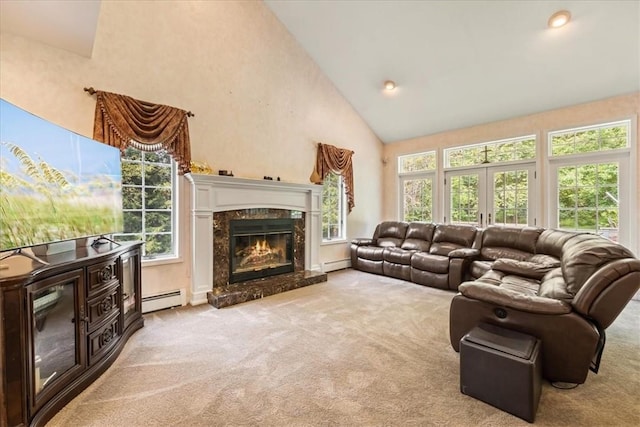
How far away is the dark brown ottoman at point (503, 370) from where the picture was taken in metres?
1.67

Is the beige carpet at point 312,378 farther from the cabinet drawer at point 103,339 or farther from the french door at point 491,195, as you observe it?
the french door at point 491,195

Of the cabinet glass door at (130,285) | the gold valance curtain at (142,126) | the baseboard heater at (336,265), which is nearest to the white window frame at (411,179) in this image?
the baseboard heater at (336,265)

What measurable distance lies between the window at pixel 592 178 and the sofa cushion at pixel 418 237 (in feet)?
6.20

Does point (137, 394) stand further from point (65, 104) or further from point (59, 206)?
point (65, 104)

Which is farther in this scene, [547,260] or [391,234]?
[391,234]

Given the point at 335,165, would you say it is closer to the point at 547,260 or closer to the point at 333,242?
the point at 333,242

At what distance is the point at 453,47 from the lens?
4.23 metres

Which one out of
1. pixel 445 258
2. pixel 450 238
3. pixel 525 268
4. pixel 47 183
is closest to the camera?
pixel 47 183

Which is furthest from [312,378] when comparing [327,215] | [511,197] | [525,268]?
[511,197]

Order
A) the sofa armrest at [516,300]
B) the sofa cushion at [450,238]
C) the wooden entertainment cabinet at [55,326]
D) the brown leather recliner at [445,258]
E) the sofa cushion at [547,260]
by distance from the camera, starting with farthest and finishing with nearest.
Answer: the sofa cushion at [450,238], the brown leather recliner at [445,258], the sofa cushion at [547,260], the sofa armrest at [516,300], the wooden entertainment cabinet at [55,326]

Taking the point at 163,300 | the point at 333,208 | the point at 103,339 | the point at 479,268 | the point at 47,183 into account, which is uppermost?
the point at 47,183

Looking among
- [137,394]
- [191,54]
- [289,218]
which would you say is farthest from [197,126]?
[137,394]

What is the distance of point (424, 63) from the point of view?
464 cm

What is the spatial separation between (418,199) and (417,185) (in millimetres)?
309
